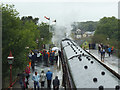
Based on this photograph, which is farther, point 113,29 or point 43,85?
point 113,29

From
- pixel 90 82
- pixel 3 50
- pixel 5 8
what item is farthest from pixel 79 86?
pixel 5 8

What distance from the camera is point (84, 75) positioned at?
6.49 metres

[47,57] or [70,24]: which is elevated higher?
[70,24]

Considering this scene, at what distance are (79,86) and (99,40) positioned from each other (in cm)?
4759

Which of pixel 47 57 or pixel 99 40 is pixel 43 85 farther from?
pixel 99 40

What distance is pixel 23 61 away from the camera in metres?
A: 13.8

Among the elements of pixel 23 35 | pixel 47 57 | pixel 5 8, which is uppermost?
pixel 5 8

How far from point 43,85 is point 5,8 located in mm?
6550

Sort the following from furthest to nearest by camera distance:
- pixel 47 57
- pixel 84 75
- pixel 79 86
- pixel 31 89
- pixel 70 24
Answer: pixel 70 24 → pixel 47 57 → pixel 31 89 → pixel 84 75 → pixel 79 86

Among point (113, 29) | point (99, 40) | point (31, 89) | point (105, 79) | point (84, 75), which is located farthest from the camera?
point (113, 29)

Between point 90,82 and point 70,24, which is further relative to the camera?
point 70,24

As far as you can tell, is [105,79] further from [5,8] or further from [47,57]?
[47,57]

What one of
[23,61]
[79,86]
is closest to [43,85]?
[23,61]

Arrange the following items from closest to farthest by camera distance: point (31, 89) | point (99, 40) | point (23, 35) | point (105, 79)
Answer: point (105, 79)
point (31, 89)
point (23, 35)
point (99, 40)
